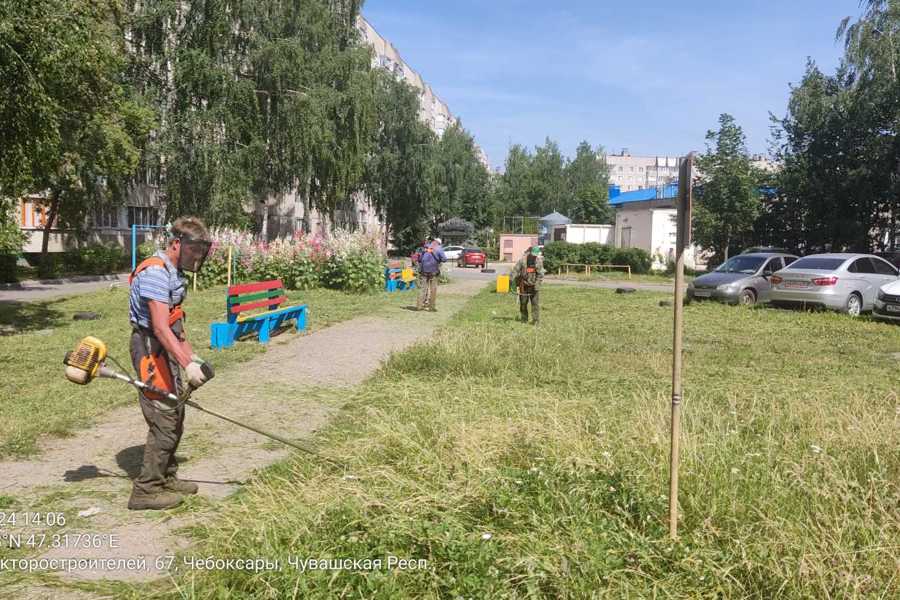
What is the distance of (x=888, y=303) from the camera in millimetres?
14750

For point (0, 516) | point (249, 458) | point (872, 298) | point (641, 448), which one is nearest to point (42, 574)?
point (0, 516)

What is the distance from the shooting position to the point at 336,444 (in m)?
5.23

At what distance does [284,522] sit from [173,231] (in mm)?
1958

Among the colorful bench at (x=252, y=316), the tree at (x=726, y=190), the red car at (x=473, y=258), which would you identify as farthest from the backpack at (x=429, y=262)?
the red car at (x=473, y=258)

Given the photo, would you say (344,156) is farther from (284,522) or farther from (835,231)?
(284,522)

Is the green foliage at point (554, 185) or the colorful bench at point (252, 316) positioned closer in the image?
the colorful bench at point (252, 316)

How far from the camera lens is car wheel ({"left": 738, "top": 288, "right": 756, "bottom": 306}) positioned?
18.3 meters

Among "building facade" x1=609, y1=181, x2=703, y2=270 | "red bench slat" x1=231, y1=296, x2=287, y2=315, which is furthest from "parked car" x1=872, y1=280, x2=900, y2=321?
"building facade" x1=609, y1=181, x2=703, y2=270

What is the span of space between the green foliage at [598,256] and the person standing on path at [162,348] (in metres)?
34.9

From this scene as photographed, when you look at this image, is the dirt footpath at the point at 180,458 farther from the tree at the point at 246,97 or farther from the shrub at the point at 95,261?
the shrub at the point at 95,261

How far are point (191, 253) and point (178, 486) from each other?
1427 mm

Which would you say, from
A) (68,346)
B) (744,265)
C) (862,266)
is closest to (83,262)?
(68,346)

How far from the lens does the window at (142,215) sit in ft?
131

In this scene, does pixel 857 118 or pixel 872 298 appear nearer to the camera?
pixel 872 298
